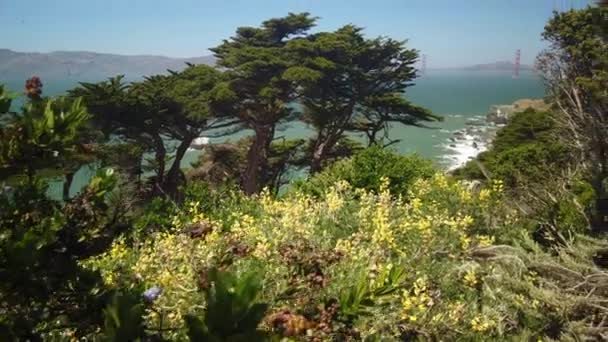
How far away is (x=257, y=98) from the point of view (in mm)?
16219

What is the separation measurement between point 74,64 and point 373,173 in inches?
3465

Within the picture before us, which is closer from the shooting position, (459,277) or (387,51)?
(459,277)

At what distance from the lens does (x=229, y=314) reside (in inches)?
45.6

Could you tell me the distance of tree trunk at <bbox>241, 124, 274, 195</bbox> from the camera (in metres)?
16.8

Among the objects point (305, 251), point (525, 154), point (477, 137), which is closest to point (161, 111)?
point (525, 154)

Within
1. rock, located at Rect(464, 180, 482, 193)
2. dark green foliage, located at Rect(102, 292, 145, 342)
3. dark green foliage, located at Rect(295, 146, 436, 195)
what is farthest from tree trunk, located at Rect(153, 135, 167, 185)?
dark green foliage, located at Rect(102, 292, 145, 342)

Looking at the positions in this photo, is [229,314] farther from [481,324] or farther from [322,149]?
[322,149]

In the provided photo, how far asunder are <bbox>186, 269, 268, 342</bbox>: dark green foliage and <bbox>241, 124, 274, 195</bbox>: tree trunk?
1532 cm

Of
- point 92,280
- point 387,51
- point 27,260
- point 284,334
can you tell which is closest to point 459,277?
point 284,334

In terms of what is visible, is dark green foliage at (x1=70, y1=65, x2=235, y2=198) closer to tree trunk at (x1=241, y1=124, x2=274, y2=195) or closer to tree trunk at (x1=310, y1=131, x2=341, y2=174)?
tree trunk at (x1=241, y1=124, x2=274, y2=195)

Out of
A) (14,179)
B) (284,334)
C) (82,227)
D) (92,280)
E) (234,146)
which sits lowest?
(234,146)

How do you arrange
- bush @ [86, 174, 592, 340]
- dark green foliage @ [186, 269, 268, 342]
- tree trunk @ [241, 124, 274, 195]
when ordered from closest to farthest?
1. dark green foliage @ [186, 269, 268, 342]
2. bush @ [86, 174, 592, 340]
3. tree trunk @ [241, 124, 274, 195]

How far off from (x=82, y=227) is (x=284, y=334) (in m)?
0.86

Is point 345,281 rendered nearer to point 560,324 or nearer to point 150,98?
point 560,324
